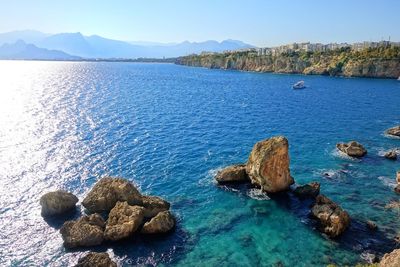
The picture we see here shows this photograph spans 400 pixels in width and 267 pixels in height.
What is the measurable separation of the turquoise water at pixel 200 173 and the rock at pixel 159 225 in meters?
0.92

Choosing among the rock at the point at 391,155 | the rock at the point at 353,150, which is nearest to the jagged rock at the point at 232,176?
the rock at the point at 353,150

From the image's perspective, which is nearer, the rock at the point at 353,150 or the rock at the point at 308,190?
the rock at the point at 308,190

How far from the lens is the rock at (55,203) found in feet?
123

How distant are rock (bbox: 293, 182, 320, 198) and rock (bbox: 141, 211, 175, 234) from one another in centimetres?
1697

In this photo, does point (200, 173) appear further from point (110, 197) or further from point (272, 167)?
point (110, 197)

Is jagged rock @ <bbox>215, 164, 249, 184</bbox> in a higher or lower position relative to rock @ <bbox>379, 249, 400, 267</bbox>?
lower

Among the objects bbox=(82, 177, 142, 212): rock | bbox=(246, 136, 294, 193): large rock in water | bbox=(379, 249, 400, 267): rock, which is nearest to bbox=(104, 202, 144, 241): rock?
bbox=(82, 177, 142, 212): rock

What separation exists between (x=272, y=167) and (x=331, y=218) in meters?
10.1

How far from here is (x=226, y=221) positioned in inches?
1444

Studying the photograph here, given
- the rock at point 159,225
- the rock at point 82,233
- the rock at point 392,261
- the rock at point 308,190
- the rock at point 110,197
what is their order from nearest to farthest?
the rock at point 392,261, the rock at point 82,233, the rock at point 159,225, the rock at point 110,197, the rock at point 308,190

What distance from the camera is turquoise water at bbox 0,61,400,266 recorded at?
3159cm

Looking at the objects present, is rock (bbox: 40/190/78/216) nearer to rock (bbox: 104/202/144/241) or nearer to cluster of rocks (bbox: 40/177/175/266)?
cluster of rocks (bbox: 40/177/175/266)

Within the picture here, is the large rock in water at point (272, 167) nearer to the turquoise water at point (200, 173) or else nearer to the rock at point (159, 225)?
the turquoise water at point (200, 173)

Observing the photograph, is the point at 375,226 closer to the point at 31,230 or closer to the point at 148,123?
the point at 31,230
